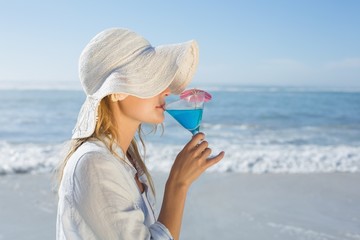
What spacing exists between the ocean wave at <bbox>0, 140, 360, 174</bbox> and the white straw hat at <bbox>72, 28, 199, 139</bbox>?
12.7 ft

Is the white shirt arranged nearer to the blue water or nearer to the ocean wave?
the blue water

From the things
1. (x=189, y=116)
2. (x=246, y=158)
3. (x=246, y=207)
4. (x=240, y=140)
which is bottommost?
(x=240, y=140)

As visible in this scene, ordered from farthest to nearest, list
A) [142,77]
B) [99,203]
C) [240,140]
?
[240,140] < [142,77] < [99,203]

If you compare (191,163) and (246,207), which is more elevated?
(191,163)

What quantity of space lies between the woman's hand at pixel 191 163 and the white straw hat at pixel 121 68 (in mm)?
181

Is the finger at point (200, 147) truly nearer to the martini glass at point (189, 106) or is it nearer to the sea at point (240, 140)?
the martini glass at point (189, 106)

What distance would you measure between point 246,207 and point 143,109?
3122 millimetres

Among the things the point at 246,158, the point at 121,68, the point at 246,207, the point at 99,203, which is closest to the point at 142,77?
the point at 121,68

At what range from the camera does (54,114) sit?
14.9 m

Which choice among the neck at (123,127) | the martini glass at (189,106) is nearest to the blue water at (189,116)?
the martini glass at (189,106)

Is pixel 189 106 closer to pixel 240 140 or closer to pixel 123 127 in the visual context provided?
pixel 123 127

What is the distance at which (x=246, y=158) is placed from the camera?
6.73 m

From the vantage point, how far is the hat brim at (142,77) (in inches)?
50.9

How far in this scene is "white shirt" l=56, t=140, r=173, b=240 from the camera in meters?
1.17
